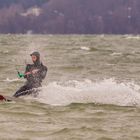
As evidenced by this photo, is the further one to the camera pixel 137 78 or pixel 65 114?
pixel 137 78

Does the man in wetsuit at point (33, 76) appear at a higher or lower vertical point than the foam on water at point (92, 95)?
higher

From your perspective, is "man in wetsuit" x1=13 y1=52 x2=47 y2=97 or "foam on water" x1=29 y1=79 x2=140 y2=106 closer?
"foam on water" x1=29 y1=79 x2=140 y2=106

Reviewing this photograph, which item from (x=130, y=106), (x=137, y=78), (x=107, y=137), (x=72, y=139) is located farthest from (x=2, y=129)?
(x=137, y=78)

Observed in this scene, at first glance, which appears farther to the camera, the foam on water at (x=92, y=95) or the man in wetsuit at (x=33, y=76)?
the man in wetsuit at (x=33, y=76)

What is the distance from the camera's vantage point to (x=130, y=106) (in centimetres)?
1641

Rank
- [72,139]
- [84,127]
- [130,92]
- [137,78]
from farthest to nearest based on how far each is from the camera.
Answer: [137,78] → [130,92] → [84,127] → [72,139]

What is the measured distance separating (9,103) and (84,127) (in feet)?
15.8

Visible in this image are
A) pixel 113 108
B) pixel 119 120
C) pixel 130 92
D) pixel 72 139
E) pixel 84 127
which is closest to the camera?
pixel 72 139

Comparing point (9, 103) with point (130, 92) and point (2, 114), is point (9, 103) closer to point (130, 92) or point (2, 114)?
point (2, 114)

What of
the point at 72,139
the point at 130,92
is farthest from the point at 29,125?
the point at 130,92

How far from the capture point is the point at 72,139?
36.6 ft

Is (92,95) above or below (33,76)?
below

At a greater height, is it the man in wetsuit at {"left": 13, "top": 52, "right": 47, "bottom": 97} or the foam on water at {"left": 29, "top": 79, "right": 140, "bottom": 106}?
the man in wetsuit at {"left": 13, "top": 52, "right": 47, "bottom": 97}

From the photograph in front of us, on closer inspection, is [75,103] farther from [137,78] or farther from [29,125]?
[137,78]
